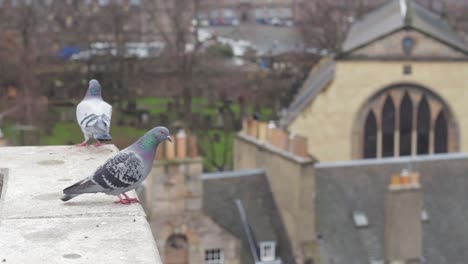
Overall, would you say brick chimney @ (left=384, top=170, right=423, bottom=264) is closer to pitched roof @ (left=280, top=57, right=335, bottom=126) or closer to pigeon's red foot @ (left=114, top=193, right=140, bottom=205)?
pitched roof @ (left=280, top=57, right=335, bottom=126)

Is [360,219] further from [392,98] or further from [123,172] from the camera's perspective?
[123,172]

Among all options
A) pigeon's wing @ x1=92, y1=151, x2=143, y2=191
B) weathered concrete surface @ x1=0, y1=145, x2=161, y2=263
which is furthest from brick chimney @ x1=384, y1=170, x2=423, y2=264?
pigeon's wing @ x1=92, y1=151, x2=143, y2=191

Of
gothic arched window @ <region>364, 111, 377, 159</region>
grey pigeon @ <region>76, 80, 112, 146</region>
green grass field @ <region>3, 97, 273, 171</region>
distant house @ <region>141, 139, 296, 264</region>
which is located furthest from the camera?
green grass field @ <region>3, 97, 273, 171</region>

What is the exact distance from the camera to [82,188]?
23.6 feet

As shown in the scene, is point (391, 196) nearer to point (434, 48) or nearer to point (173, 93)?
point (434, 48)

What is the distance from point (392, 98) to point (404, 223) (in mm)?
13485

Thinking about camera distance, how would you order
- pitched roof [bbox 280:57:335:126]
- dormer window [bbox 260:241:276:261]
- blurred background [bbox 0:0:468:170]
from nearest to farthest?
1. dormer window [bbox 260:241:276:261]
2. pitched roof [bbox 280:57:335:126]
3. blurred background [bbox 0:0:468:170]

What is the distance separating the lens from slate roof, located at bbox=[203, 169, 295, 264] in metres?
23.2

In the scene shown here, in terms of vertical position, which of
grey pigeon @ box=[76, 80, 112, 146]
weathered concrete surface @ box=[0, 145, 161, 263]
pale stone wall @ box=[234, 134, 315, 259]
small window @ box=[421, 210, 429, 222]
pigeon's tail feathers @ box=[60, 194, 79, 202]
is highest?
grey pigeon @ box=[76, 80, 112, 146]

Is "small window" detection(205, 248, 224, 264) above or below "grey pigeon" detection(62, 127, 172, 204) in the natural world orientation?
below

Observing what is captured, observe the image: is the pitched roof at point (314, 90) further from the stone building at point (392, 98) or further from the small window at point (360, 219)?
the small window at point (360, 219)

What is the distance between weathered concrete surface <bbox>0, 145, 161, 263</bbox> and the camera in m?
5.86

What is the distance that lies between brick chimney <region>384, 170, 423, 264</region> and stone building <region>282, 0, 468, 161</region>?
12572 millimetres

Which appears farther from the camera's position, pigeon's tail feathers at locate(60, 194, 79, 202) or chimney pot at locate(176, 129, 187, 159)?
chimney pot at locate(176, 129, 187, 159)
